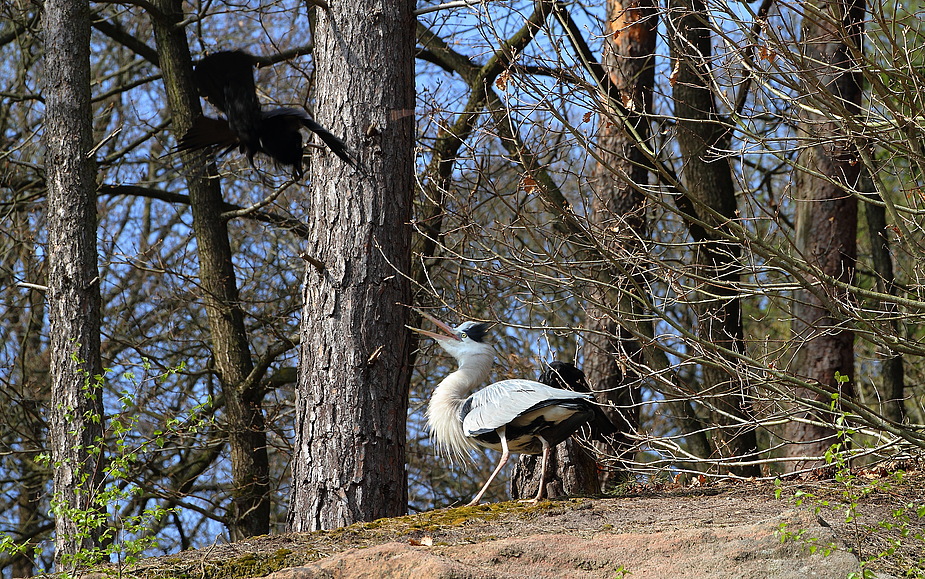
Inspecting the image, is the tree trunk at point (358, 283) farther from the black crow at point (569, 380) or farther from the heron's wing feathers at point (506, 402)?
the black crow at point (569, 380)

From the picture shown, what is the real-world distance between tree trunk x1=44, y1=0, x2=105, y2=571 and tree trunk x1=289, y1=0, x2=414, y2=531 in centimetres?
332

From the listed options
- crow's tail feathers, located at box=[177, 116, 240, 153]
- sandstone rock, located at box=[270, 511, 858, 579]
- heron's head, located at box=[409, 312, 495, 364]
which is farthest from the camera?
heron's head, located at box=[409, 312, 495, 364]

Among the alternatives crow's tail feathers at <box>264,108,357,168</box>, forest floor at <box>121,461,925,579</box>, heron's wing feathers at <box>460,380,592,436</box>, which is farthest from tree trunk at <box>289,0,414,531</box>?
forest floor at <box>121,461,925,579</box>

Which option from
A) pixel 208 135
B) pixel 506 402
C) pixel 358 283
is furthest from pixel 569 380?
pixel 208 135

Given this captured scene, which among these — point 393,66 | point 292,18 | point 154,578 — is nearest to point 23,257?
point 292,18

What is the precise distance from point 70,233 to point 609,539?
6271 mm

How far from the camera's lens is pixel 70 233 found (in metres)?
8.06

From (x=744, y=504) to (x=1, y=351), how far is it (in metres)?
9.37

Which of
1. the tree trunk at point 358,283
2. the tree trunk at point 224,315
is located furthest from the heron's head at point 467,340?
the tree trunk at point 224,315

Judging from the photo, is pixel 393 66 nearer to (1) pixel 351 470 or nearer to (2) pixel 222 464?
(1) pixel 351 470

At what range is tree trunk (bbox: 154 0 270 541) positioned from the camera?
9344 millimetres

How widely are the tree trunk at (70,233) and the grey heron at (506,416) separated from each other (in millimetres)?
3840

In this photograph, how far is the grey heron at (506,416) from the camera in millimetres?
4855

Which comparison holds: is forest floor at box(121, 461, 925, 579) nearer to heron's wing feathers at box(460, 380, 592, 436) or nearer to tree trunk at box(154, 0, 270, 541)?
heron's wing feathers at box(460, 380, 592, 436)
